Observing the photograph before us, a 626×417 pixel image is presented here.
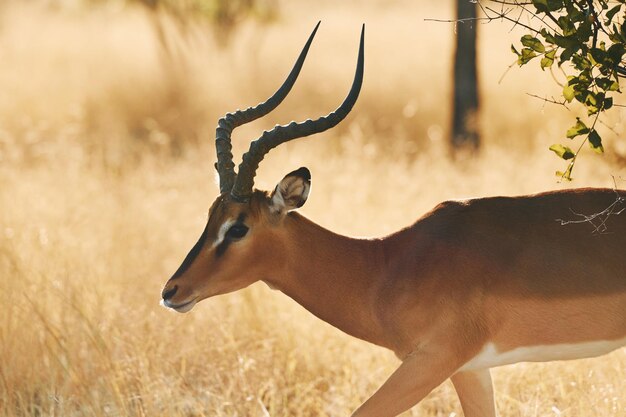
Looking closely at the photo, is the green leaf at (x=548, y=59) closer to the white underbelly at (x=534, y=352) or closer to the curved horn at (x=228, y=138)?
the curved horn at (x=228, y=138)

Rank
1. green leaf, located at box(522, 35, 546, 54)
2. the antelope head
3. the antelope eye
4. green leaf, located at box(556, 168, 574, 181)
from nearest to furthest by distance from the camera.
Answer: green leaf, located at box(522, 35, 546, 54)
green leaf, located at box(556, 168, 574, 181)
the antelope head
the antelope eye

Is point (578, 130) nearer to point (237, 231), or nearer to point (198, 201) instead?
point (237, 231)

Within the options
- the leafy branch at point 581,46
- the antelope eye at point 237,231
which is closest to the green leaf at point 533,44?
the leafy branch at point 581,46

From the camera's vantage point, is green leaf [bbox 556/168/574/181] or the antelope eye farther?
the antelope eye

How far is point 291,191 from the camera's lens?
5078 mm

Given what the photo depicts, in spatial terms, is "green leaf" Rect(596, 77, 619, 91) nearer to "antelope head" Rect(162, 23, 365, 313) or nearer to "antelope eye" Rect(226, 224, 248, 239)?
"antelope head" Rect(162, 23, 365, 313)

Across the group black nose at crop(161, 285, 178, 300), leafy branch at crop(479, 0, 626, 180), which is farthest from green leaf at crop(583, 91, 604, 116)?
black nose at crop(161, 285, 178, 300)

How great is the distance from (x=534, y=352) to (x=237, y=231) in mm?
→ 1420

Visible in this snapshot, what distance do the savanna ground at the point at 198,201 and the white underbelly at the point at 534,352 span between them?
437mm

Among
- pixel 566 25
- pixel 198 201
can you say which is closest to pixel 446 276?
Result: pixel 566 25

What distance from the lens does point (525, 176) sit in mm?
10625

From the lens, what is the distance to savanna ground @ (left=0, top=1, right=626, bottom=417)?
6.08 meters

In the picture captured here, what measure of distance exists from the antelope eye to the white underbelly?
114 centimetres

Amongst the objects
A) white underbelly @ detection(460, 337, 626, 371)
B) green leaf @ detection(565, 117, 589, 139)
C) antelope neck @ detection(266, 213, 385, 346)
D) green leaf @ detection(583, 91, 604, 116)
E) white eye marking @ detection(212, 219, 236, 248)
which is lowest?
white underbelly @ detection(460, 337, 626, 371)
